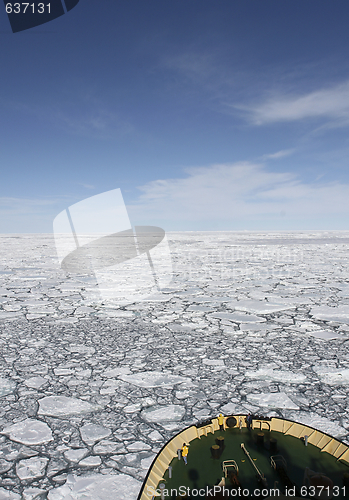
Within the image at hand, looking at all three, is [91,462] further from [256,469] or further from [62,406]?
[256,469]

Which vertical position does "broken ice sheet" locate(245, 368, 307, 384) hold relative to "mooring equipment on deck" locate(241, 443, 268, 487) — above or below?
below

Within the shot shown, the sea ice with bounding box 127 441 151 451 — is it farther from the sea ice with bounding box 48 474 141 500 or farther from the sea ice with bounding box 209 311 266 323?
the sea ice with bounding box 209 311 266 323

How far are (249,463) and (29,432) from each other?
1.22 metres

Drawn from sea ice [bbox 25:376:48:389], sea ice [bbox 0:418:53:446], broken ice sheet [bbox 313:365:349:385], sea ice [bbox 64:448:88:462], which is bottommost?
broken ice sheet [bbox 313:365:349:385]

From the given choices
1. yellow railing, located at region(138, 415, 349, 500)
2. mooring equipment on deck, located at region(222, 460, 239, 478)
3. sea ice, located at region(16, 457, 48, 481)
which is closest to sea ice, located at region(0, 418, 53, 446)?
sea ice, located at region(16, 457, 48, 481)

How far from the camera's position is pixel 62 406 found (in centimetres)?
187

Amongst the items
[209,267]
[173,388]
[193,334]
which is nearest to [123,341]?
[193,334]

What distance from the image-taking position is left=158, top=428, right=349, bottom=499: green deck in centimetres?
101

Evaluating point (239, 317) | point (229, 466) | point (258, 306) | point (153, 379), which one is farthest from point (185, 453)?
point (258, 306)

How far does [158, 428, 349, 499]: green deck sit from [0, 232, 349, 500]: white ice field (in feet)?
1.34

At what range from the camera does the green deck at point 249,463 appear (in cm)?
101

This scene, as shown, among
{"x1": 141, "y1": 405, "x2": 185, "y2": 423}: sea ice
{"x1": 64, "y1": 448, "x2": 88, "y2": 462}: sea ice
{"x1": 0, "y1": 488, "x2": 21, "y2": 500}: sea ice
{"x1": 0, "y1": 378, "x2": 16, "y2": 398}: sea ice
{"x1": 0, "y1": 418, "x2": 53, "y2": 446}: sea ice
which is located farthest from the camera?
{"x1": 0, "y1": 378, "x2": 16, "y2": 398}: sea ice

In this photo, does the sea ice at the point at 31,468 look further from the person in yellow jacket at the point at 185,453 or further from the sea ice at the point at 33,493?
the person in yellow jacket at the point at 185,453

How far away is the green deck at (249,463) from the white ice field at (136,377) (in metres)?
0.41
